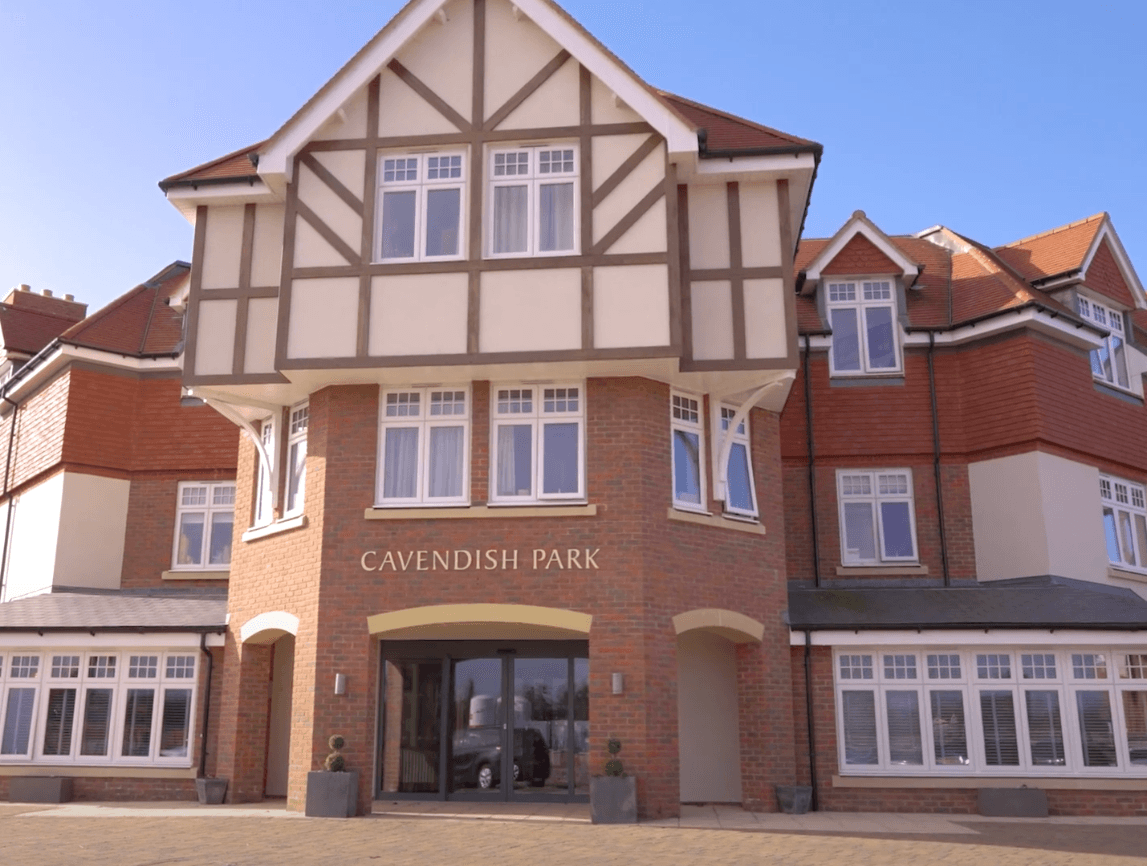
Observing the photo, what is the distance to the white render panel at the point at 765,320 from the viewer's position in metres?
16.2

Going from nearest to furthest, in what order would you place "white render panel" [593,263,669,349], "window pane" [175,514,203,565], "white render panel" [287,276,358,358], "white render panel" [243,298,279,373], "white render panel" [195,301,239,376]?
1. "white render panel" [593,263,669,349]
2. "white render panel" [287,276,358,358]
3. "white render panel" [243,298,279,373]
4. "white render panel" [195,301,239,376]
5. "window pane" [175,514,203,565]

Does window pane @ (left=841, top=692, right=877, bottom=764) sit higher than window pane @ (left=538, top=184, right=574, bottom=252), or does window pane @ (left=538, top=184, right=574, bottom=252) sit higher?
window pane @ (left=538, top=184, right=574, bottom=252)

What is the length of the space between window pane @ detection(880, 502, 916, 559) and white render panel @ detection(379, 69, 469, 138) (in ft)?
33.0

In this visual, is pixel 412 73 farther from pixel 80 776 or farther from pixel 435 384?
pixel 80 776

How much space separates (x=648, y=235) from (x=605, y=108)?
6.79ft

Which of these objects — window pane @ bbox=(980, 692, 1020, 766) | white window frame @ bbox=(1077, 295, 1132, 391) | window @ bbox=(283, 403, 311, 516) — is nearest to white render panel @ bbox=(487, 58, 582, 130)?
window @ bbox=(283, 403, 311, 516)

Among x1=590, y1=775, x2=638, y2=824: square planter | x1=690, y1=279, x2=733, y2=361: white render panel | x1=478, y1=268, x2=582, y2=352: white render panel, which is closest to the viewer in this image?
x1=590, y1=775, x2=638, y2=824: square planter

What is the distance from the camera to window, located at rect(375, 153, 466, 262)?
16.6m

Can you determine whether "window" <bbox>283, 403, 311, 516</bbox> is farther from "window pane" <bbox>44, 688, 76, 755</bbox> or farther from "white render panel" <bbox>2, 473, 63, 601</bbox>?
"white render panel" <bbox>2, 473, 63, 601</bbox>

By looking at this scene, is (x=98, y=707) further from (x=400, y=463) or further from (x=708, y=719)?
(x=708, y=719)

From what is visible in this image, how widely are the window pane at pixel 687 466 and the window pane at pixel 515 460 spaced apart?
6.81 ft

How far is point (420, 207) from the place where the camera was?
1675 centimetres

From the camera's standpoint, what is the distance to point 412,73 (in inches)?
674

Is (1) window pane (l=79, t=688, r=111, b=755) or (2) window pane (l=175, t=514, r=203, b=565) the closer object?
(1) window pane (l=79, t=688, r=111, b=755)
